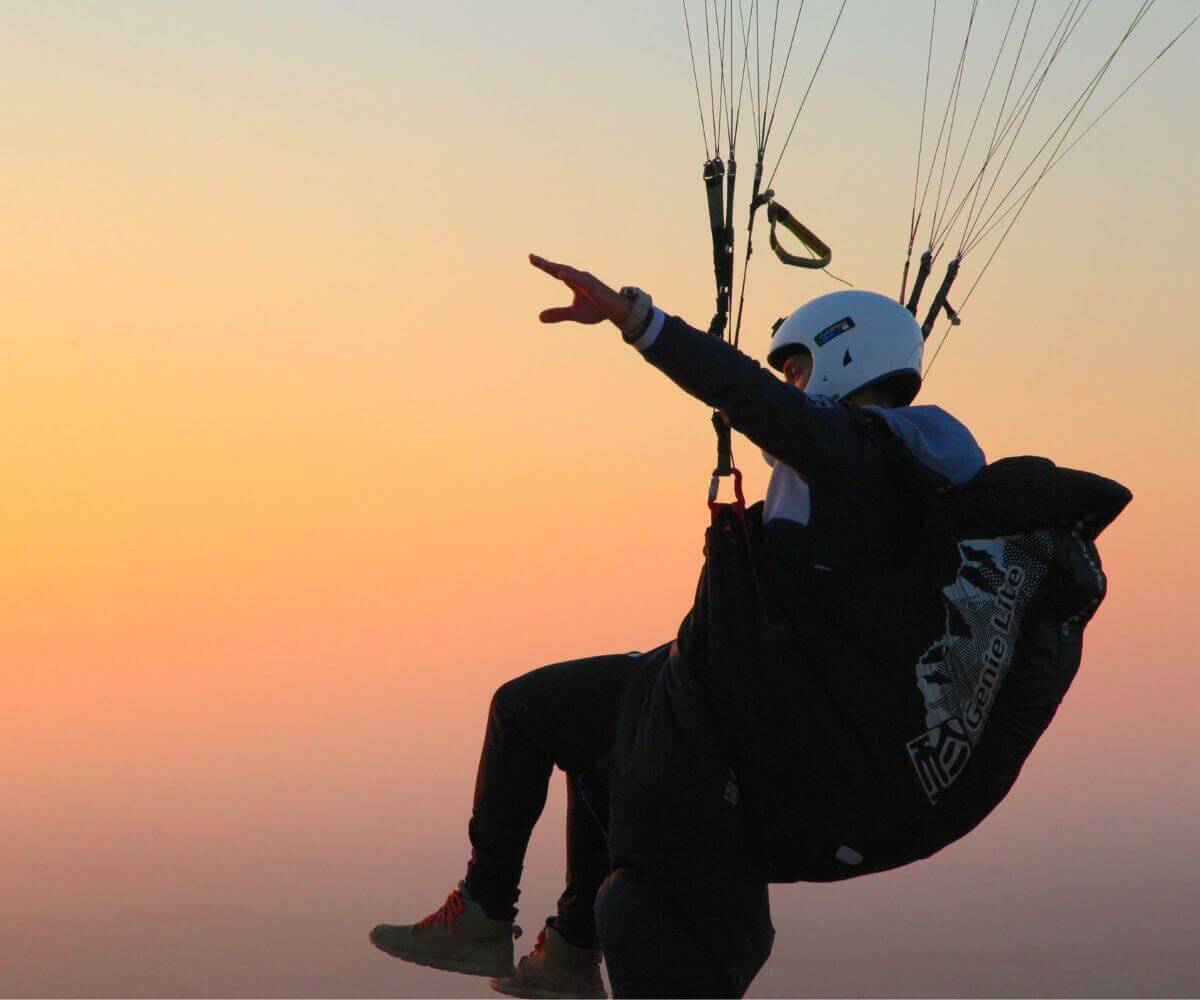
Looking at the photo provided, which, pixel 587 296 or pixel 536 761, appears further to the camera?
pixel 536 761

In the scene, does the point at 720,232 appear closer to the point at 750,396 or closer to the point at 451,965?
the point at 750,396

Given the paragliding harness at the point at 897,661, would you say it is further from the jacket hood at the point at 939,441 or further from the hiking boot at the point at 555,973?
the hiking boot at the point at 555,973

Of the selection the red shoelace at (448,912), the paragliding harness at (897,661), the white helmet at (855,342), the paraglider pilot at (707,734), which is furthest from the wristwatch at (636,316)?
the red shoelace at (448,912)

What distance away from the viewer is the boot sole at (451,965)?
6141 mm

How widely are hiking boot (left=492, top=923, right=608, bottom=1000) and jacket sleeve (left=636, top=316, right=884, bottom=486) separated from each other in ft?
8.27

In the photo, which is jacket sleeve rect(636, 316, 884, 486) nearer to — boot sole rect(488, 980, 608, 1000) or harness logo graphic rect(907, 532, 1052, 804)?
harness logo graphic rect(907, 532, 1052, 804)

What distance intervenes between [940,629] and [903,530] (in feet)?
1.14

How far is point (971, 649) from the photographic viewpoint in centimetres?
530

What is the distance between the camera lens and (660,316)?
195 inches

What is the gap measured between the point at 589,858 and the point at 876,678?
1704 millimetres

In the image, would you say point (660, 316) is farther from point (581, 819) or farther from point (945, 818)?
point (581, 819)

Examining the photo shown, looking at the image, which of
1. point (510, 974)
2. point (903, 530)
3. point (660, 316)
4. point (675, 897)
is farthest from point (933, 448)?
point (510, 974)

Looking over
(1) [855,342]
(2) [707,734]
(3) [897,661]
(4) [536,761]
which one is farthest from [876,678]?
(4) [536,761]

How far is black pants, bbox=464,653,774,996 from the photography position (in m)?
5.70
